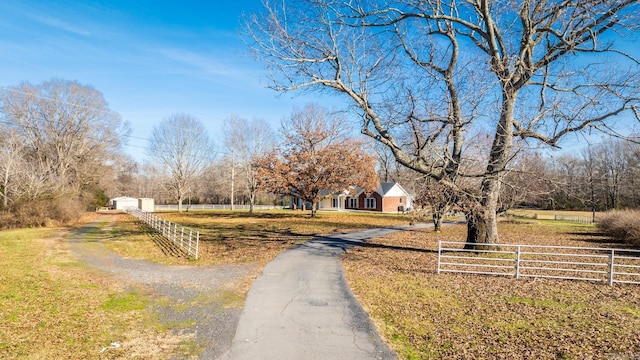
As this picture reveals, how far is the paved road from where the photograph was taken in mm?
5258

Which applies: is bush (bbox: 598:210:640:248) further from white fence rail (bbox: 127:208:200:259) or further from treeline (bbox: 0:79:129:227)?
treeline (bbox: 0:79:129:227)

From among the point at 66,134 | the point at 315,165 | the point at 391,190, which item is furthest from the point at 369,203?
the point at 66,134

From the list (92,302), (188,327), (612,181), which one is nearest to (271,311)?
(188,327)

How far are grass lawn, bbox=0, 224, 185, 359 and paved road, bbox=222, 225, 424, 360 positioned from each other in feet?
4.79

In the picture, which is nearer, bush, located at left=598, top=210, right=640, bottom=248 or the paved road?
the paved road

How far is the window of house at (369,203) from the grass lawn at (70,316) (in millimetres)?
41693

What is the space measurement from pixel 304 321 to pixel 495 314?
3934 millimetres

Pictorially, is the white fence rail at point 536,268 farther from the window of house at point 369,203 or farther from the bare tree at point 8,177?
the window of house at point 369,203

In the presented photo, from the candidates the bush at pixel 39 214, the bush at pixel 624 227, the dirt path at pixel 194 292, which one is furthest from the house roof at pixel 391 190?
the dirt path at pixel 194 292

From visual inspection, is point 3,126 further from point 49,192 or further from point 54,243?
point 54,243

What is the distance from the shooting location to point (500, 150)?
461 inches

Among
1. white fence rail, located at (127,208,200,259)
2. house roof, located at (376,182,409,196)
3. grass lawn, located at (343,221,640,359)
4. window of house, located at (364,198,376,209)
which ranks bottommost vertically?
grass lawn, located at (343,221,640,359)

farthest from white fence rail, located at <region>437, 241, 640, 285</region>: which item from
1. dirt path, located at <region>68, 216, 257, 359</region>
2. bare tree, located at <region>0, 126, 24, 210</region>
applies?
bare tree, located at <region>0, 126, 24, 210</region>

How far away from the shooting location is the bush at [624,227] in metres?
17.9
